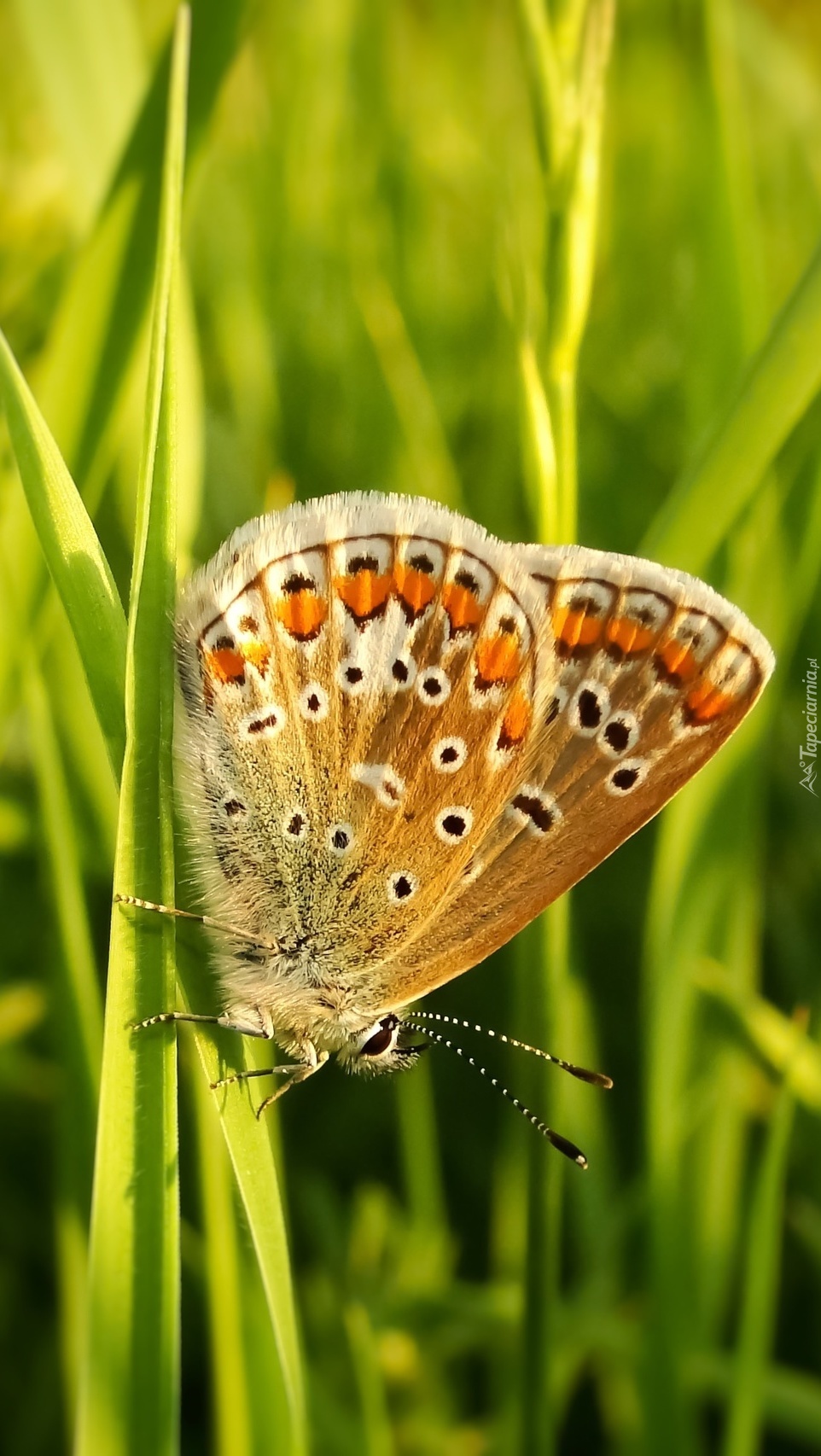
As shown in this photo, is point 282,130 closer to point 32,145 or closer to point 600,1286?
point 32,145

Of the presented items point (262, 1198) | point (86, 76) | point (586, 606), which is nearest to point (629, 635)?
point (586, 606)

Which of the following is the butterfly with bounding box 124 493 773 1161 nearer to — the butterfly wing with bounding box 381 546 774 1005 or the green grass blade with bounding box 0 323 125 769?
the butterfly wing with bounding box 381 546 774 1005

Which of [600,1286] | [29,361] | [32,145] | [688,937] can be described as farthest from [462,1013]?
[32,145]

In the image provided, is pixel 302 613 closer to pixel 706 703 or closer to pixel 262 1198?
pixel 706 703

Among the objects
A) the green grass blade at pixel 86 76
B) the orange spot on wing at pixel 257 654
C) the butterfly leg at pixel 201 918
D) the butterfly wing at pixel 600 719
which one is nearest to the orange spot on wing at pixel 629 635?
the butterfly wing at pixel 600 719

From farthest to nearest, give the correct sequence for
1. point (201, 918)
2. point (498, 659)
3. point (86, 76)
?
point (86, 76) < point (498, 659) < point (201, 918)
